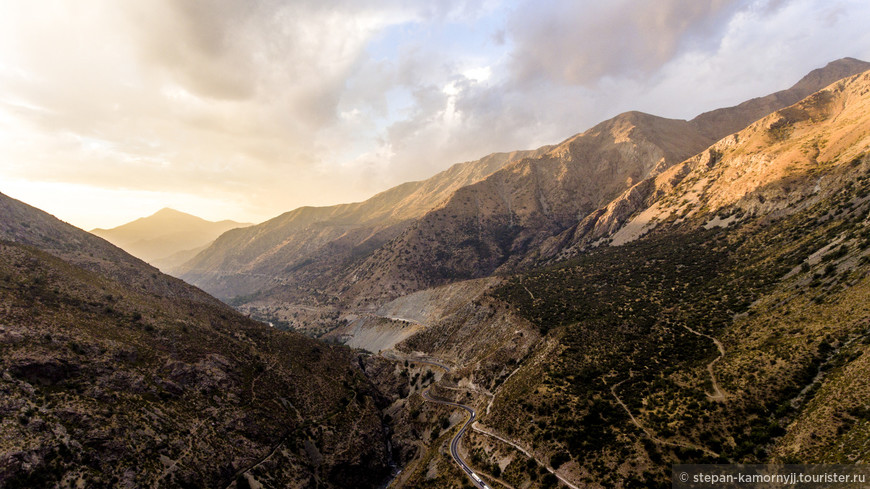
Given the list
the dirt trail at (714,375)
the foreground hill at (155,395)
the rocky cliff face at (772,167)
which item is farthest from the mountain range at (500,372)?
the rocky cliff face at (772,167)

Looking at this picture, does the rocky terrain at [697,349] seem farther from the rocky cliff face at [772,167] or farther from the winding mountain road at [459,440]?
the winding mountain road at [459,440]

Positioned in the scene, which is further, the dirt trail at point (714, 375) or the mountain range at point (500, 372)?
the dirt trail at point (714, 375)

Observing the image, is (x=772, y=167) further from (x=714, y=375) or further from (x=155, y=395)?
(x=155, y=395)

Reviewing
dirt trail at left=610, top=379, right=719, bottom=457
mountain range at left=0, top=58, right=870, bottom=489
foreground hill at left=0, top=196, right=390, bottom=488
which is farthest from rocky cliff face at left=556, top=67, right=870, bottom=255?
foreground hill at left=0, top=196, right=390, bottom=488

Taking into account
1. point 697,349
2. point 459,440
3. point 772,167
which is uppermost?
point 772,167

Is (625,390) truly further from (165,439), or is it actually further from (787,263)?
(165,439)

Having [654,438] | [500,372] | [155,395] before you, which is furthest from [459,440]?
[155,395]

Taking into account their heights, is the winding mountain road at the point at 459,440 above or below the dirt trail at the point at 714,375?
below

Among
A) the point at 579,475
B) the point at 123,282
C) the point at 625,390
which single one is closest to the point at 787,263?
the point at 625,390

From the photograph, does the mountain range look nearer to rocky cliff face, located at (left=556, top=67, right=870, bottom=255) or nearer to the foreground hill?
the foreground hill
